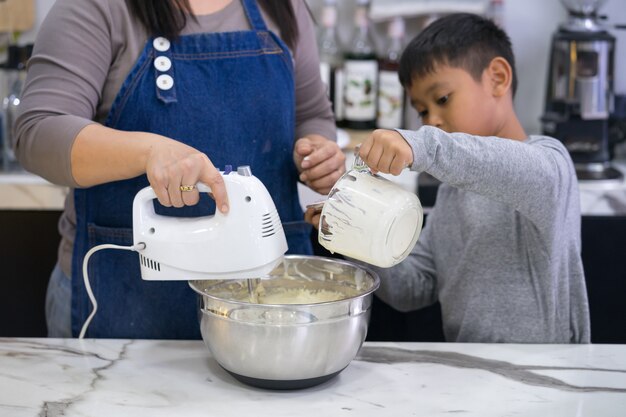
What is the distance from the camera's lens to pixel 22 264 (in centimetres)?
211

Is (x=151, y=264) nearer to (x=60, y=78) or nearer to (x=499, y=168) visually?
(x=60, y=78)

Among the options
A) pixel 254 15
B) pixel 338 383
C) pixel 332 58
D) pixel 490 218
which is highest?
pixel 254 15

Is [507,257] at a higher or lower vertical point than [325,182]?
lower

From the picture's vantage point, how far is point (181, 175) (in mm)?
1062

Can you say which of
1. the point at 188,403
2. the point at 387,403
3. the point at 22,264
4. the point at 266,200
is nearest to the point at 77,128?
the point at 266,200

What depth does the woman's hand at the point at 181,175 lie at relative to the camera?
3.47ft

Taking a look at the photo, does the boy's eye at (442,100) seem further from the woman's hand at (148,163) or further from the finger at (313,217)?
the woman's hand at (148,163)

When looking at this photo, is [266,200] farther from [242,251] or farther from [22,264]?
[22,264]

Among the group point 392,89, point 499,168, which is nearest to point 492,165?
point 499,168

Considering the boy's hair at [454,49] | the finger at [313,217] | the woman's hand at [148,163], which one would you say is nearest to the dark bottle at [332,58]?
the boy's hair at [454,49]

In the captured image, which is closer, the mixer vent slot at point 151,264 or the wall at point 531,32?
the mixer vent slot at point 151,264

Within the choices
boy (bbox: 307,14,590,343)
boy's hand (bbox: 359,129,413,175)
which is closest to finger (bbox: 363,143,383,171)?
boy's hand (bbox: 359,129,413,175)

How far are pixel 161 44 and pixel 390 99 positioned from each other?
1.17 meters

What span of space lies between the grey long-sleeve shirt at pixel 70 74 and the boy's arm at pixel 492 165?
1.41ft
